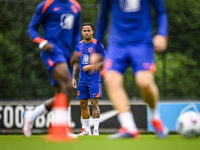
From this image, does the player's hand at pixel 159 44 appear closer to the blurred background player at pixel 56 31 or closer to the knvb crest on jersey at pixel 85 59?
the blurred background player at pixel 56 31

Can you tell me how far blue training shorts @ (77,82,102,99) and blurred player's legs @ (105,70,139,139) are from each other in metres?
3.80

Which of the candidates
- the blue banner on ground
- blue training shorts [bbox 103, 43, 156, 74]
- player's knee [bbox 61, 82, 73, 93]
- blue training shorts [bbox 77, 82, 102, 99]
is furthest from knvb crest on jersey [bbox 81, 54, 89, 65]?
blue training shorts [bbox 103, 43, 156, 74]

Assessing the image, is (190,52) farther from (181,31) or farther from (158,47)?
(158,47)

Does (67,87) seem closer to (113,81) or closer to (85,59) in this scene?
(113,81)

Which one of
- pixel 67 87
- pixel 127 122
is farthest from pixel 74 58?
pixel 127 122

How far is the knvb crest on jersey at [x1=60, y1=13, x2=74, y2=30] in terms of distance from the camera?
201 inches

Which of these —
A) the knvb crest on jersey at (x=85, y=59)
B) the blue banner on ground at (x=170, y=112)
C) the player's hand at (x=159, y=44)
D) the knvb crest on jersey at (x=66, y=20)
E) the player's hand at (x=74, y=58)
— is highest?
the knvb crest on jersey at (x=66, y=20)

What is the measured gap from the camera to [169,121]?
10.4 m

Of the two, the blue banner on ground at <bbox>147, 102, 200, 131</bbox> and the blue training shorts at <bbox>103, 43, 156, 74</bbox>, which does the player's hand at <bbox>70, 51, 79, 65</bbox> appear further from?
the blue banner on ground at <bbox>147, 102, 200, 131</bbox>

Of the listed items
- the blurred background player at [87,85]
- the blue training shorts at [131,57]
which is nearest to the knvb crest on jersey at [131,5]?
the blue training shorts at [131,57]

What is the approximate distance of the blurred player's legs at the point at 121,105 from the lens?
3840mm

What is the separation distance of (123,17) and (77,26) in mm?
1368

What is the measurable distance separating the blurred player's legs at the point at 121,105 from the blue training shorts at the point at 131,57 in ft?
0.30

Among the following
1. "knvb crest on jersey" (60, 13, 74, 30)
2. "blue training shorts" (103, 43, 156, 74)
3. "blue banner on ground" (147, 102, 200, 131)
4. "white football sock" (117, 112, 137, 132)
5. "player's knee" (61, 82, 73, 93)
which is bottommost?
"blue banner on ground" (147, 102, 200, 131)
